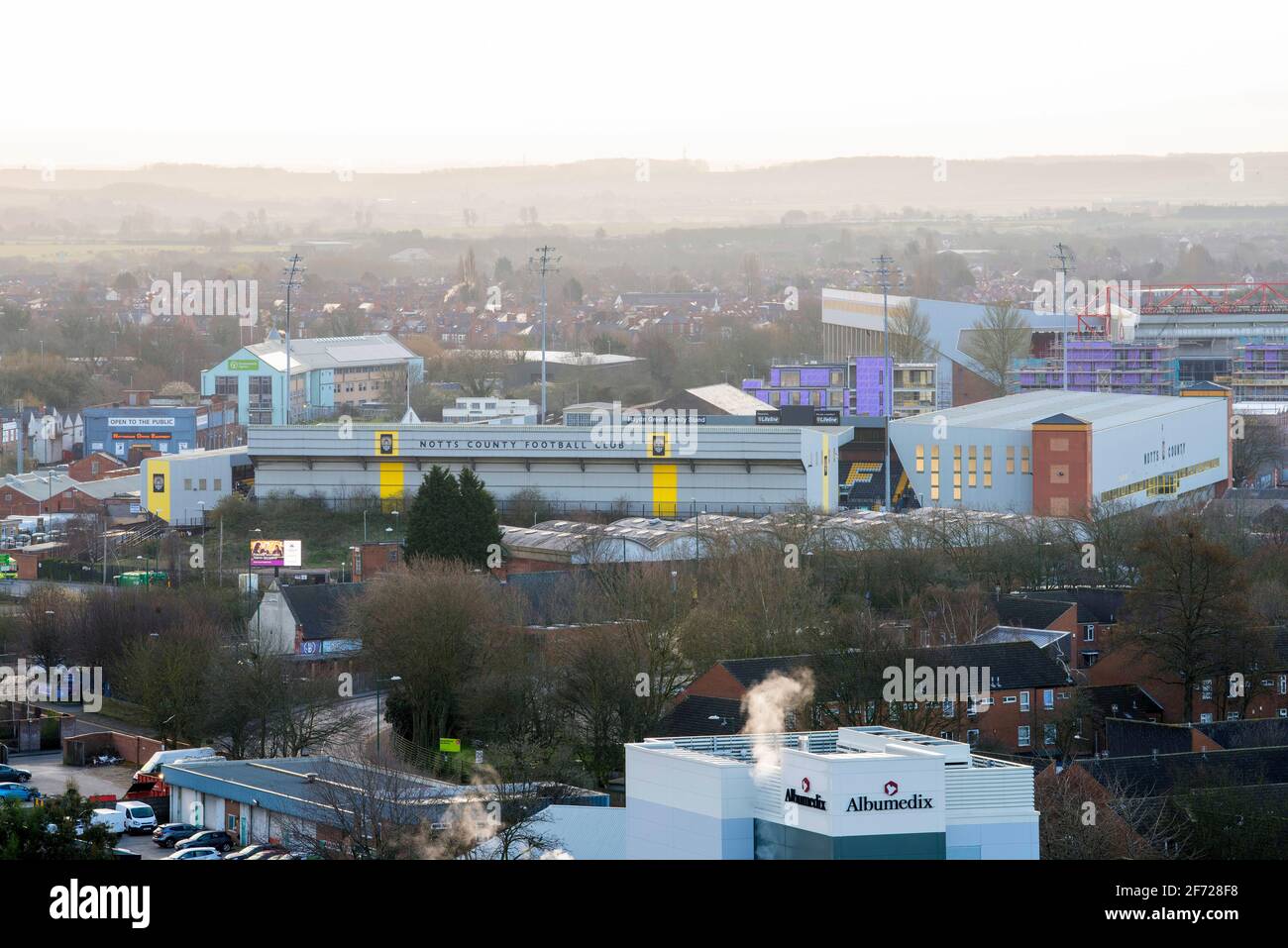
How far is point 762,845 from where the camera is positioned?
389 inches

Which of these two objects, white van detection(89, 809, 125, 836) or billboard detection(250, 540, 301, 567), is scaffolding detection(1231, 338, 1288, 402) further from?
white van detection(89, 809, 125, 836)

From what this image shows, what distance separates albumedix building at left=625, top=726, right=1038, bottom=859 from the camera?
9539 millimetres

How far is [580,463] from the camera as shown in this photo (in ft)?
110

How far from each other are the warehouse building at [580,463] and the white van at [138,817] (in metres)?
17.1

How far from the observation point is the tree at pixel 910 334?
54.5 m

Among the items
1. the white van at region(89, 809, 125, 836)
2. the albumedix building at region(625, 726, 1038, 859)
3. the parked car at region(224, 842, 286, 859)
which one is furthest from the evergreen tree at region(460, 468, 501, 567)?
the albumedix building at region(625, 726, 1038, 859)

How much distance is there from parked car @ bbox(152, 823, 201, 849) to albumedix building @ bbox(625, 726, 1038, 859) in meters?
5.95

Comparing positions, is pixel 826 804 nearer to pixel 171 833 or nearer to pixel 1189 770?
pixel 1189 770

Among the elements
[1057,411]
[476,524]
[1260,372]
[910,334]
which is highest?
[910,334]

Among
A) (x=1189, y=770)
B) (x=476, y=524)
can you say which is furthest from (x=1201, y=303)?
(x=1189, y=770)

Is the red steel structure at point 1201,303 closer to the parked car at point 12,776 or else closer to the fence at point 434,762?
the fence at point 434,762

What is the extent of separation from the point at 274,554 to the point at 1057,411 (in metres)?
17.5

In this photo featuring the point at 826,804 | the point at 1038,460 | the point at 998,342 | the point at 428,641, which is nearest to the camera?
the point at 826,804

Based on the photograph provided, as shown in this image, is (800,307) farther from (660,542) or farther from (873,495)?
(660,542)
